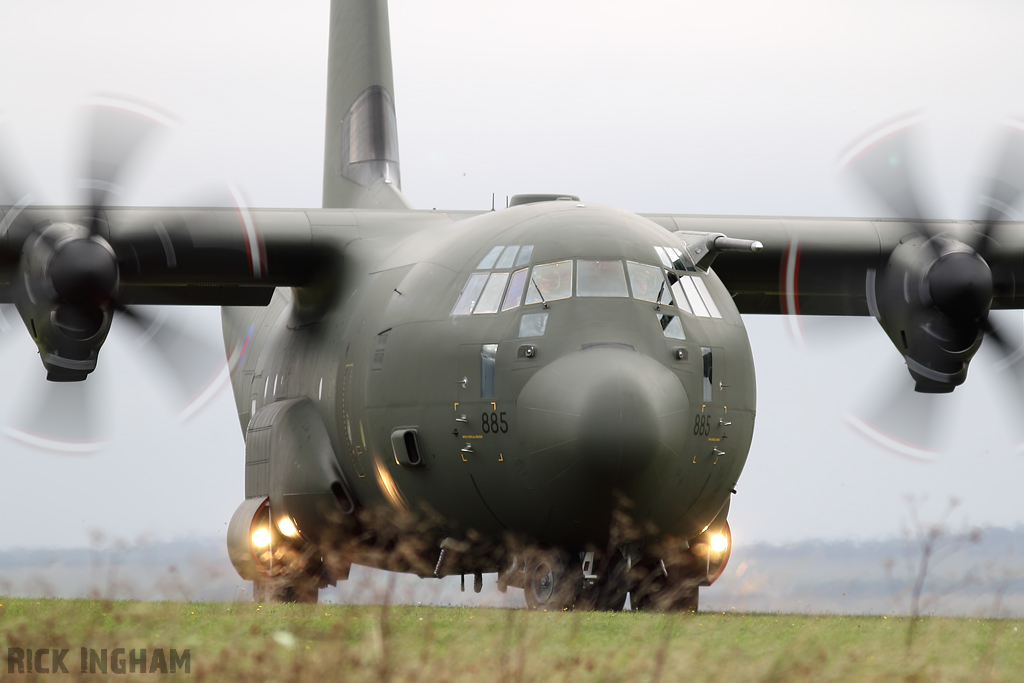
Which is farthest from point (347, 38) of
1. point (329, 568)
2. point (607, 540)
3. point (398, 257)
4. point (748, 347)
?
point (607, 540)

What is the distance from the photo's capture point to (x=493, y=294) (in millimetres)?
11617

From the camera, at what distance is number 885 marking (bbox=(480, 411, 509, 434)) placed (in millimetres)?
10953

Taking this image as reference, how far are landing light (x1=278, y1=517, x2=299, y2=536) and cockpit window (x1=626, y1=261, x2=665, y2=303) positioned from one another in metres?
5.51

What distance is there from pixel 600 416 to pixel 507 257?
2.40 meters

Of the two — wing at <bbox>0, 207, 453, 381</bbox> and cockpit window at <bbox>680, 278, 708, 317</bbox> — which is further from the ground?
wing at <bbox>0, 207, 453, 381</bbox>

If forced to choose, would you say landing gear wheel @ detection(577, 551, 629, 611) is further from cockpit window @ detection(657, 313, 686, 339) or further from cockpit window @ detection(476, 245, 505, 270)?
cockpit window @ detection(476, 245, 505, 270)

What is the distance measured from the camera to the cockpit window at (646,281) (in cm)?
1133

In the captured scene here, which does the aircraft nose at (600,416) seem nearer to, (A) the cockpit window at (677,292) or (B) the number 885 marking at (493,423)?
(B) the number 885 marking at (493,423)

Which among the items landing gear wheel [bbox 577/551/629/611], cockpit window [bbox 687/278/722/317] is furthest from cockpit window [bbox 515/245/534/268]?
landing gear wheel [bbox 577/551/629/611]

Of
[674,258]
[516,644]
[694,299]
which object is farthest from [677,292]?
[516,644]

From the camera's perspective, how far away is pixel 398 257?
13828 mm

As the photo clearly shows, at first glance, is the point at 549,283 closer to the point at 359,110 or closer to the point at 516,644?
the point at 516,644

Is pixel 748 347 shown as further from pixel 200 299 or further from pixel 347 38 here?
pixel 347 38

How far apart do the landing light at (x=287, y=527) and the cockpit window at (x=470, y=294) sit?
4138 millimetres
